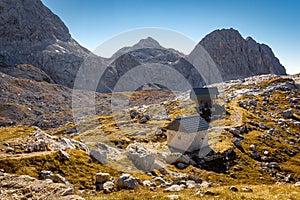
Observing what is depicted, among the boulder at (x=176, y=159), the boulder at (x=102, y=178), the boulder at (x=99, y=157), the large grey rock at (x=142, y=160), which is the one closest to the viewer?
the boulder at (x=102, y=178)

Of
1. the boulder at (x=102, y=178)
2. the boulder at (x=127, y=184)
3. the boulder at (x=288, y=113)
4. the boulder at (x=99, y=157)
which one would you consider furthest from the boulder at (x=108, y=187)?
the boulder at (x=288, y=113)

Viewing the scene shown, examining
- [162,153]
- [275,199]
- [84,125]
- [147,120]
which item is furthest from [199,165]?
[84,125]

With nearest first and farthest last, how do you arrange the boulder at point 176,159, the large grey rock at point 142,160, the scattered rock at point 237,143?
1. the large grey rock at point 142,160
2. the boulder at point 176,159
3. the scattered rock at point 237,143

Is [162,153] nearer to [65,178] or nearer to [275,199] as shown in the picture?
[65,178]

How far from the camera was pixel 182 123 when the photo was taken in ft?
132

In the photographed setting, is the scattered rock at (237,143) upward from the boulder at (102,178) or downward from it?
upward

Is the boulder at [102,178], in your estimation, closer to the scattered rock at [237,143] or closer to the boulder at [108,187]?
the boulder at [108,187]

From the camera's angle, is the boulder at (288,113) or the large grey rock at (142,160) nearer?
the large grey rock at (142,160)

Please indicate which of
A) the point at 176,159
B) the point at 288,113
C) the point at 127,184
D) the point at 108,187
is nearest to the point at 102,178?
the point at 108,187

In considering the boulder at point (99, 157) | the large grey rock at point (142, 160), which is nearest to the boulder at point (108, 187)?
the boulder at point (99, 157)

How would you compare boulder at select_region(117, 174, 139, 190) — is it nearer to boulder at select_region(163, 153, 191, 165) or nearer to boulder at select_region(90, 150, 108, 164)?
boulder at select_region(90, 150, 108, 164)

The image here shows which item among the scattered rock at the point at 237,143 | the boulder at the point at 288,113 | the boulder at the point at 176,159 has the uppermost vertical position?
the boulder at the point at 288,113

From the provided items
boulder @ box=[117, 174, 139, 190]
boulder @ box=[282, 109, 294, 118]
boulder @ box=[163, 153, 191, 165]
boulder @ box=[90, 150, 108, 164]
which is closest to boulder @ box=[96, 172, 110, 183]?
boulder @ box=[117, 174, 139, 190]

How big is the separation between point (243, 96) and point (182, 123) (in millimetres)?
48776
